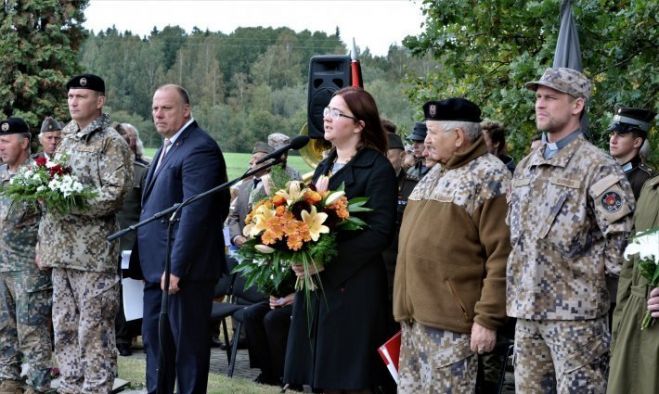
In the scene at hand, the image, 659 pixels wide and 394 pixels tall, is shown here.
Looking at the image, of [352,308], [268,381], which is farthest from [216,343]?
[352,308]

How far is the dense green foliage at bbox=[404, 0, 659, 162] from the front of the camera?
8484 mm

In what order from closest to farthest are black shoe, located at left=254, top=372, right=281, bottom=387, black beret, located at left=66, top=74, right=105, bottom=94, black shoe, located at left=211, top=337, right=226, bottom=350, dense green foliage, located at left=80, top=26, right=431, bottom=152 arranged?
black beret, located at left=66, top=74, right=105, bottom=94 → black shoe, located at left=254, top=372, right=281, bottom=387 → black shoe, located at left=211, top=337, right=226, bottom=350 → dense green foliage, located at left=80, top=26, right=431, bottom=152

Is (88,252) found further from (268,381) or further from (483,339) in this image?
(483,339)

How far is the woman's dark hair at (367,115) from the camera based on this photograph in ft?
21.5

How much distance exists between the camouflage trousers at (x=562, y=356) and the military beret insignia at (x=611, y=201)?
590mm

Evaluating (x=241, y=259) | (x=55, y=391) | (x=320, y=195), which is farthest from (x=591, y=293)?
(x=55, y=391)

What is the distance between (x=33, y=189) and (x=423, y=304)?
12.0ft

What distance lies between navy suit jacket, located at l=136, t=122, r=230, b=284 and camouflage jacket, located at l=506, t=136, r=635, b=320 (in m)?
2.74

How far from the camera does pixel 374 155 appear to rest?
6535 millimetres

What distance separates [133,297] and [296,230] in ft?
10.5

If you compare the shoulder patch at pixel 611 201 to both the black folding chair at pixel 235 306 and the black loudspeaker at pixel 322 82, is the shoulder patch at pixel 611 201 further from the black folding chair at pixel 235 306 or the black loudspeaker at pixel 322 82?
the black folding chair at pixel 235 306

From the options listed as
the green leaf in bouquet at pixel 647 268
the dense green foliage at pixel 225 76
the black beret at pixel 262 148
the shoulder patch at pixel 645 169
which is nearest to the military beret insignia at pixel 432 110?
the green leaf in bouquet at pixel 647 268

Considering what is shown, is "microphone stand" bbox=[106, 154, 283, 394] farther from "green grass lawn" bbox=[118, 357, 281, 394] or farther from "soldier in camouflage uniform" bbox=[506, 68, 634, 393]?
"green grass lawn" bbox=[118, 357, 281, 394]

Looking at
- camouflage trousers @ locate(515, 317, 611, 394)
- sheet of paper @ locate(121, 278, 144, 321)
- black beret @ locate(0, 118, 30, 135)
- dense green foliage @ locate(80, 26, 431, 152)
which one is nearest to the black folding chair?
sheet of paper @ locate(121, 278, 144, 321)
